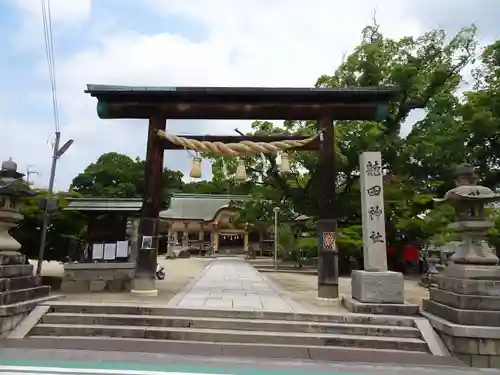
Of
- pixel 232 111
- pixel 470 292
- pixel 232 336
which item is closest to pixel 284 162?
pixel 232 111

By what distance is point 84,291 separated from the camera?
10.5 m

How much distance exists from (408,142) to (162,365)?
60.5 feet

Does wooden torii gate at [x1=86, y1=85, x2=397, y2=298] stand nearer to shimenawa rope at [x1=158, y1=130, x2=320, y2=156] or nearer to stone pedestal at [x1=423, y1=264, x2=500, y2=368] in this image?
shimenawa rope at [x1=158, y1=130, x2=320, y2=156]

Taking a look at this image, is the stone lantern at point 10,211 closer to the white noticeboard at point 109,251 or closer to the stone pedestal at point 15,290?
the stone pedestal at point 15,290

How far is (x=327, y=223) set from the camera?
943 cm

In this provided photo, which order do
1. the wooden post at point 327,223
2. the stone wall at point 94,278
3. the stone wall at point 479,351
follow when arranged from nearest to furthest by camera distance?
the stone wall at point 479,351 < the wooden post at point 327,223 < the stone wall at point 94,278

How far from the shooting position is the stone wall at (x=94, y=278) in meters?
10.7


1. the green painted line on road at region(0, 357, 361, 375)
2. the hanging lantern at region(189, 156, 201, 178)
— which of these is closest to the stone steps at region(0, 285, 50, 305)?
the green painted line on road at region(0, 357, 361, 375)

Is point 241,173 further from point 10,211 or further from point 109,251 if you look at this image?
point 10,211

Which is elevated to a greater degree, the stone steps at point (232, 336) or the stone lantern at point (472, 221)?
the stone lantern at point (472, 221)

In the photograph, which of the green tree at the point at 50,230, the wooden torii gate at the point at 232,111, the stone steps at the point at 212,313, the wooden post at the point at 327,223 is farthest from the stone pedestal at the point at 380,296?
the green tree at the point at 50,230

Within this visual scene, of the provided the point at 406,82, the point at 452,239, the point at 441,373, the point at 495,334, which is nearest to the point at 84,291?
the point at 441,373

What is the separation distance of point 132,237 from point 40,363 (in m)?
9.84

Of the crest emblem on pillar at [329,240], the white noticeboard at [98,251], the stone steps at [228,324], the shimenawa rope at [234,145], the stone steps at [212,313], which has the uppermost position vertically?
the shimenawa rope at [234,145]
